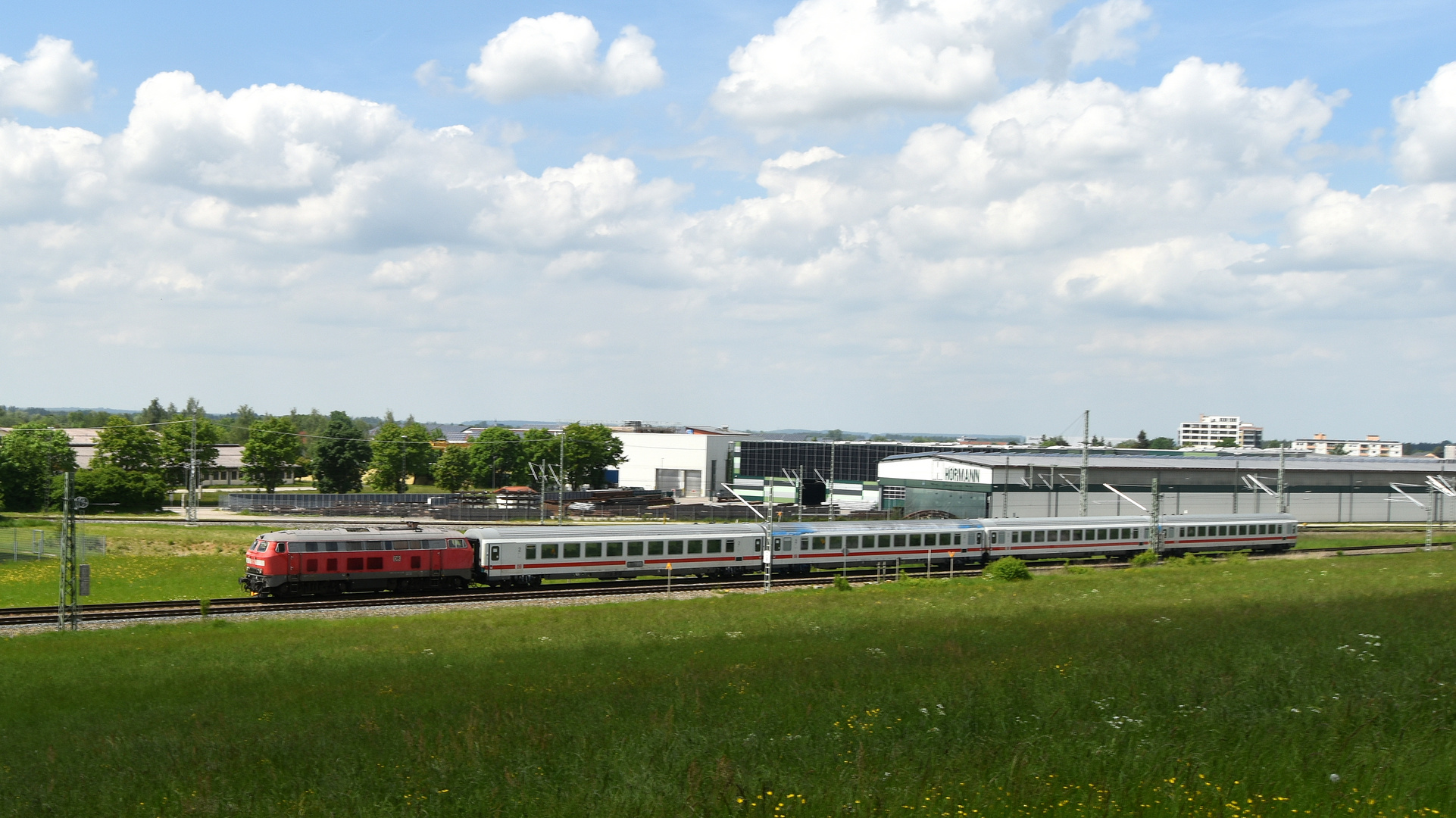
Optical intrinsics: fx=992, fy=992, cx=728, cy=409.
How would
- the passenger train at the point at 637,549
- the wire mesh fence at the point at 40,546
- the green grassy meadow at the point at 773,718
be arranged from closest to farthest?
the green grassy meadow at the point at 773,718 → the passenger train at the point at 637,549 → the wire mesh fence at the point at 40,546

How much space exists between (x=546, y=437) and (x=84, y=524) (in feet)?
206

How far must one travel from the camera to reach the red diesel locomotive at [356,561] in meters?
40.3

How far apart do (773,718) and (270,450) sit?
11189 cm

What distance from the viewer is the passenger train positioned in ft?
135

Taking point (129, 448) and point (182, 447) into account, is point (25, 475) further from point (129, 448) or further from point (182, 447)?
point (182, 447)

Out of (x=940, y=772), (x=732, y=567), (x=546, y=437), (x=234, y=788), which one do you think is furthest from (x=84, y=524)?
(x=940, y=772)

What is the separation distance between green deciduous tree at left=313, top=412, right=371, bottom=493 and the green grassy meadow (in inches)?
3742

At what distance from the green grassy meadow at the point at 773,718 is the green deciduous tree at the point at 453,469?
328 ft

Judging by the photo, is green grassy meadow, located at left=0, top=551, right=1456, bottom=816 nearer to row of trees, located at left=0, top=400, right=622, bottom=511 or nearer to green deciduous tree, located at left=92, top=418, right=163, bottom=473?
row of trees, located at left=0, top=400, right=622, bottom=511

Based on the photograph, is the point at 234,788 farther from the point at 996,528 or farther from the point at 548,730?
the point at 996,528

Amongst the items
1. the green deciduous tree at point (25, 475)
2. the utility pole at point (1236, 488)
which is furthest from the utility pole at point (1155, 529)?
the green deciduous tree at point (25, 475)

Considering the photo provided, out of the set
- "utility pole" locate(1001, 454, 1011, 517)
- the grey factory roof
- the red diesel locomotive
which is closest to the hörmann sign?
the grey factory roof

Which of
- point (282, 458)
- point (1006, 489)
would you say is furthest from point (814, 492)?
point (282, 458)

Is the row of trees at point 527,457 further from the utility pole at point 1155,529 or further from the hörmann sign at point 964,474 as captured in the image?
the utility pole at point 1155,529
